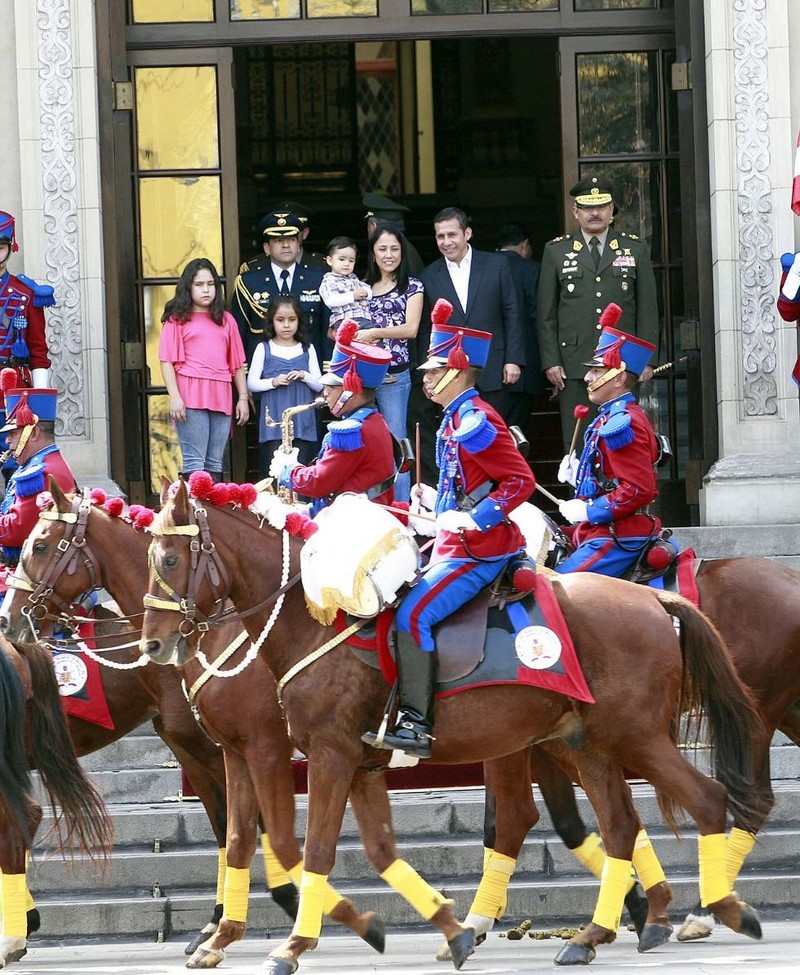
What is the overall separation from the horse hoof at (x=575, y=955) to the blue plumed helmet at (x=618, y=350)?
115 inches

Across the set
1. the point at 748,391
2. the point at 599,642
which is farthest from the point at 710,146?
the point at 599,642

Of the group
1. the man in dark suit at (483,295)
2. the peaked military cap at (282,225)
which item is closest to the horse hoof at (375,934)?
the man in dark suit at (483,295)

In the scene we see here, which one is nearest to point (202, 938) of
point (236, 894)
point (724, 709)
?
point (236, 894)

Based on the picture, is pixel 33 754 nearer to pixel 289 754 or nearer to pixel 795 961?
pixel 289 754

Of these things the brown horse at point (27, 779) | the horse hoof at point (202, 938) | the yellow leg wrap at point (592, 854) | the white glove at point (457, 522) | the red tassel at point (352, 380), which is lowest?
the horse hoof at point (202, 938)

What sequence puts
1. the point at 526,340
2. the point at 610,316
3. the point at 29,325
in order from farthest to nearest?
the point at 526,340, the point at 29,325, the point at 610,316

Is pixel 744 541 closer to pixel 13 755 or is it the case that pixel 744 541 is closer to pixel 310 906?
pixel 310 906

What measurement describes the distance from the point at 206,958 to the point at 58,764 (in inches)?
42.9

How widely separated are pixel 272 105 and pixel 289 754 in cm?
1405

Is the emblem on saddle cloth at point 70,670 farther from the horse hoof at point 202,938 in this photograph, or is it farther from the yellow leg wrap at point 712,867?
the yellow leg wrap at point 712,867

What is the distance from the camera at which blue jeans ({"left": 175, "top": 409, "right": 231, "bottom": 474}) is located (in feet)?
42.0

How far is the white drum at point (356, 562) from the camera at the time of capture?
8.34 meters

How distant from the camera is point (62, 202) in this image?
13359 millimetres

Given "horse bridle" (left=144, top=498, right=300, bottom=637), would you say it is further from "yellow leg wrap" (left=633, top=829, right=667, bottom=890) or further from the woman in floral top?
the woman in floral top
